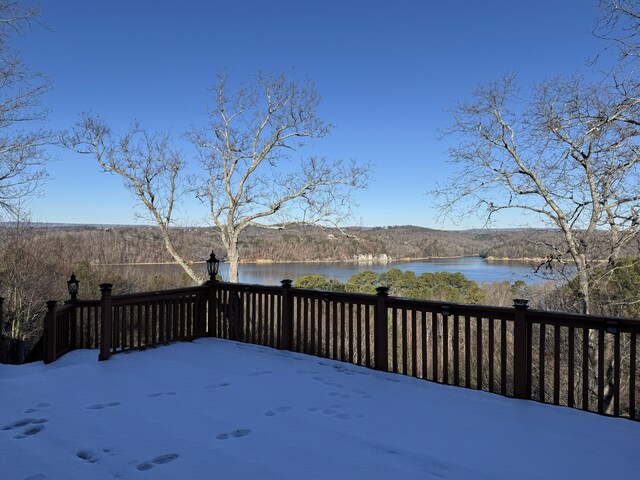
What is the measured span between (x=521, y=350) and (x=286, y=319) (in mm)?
→ 2879

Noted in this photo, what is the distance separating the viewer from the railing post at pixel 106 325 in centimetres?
499

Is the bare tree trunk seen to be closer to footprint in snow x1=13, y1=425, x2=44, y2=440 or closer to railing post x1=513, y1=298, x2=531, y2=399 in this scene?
footprint in snow x1=13, y1=425, x2=44, y2=440

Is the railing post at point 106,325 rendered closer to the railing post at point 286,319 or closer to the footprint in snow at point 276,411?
the railing post at point 286,319

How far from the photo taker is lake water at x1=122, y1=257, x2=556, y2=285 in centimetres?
1159

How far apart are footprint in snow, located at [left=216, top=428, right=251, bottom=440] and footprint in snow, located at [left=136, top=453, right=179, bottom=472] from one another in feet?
1.11

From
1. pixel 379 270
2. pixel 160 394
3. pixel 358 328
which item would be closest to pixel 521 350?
pixel 358 328

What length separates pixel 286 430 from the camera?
2.89 m

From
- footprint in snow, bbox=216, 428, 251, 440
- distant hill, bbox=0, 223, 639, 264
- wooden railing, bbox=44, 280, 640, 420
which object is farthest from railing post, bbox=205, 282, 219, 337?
distant hill, bbox=0, 223, 639, 264

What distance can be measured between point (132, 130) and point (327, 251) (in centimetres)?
2925

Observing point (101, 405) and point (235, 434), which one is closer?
point (235, 434)

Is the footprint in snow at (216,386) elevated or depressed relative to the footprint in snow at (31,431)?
depressed

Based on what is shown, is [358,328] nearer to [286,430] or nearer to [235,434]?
[286,430]

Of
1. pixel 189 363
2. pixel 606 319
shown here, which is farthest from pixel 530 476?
pixel 189 363

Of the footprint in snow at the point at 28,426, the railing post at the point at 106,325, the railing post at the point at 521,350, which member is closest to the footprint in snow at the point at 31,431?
the footprint in snow at the point at 28,426
